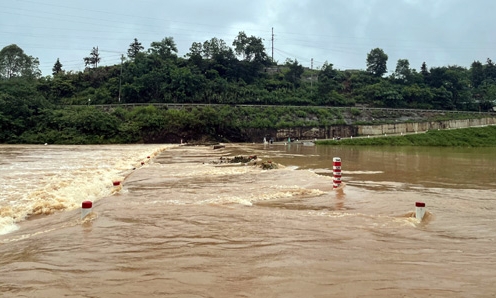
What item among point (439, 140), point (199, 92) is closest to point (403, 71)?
point (439, 140)

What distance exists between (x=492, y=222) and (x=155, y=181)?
10420 mm

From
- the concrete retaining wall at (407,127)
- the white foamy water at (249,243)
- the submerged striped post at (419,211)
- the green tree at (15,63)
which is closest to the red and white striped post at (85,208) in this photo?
the white foamy water at (249,243)

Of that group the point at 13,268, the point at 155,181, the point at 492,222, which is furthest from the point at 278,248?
the point at 155,181

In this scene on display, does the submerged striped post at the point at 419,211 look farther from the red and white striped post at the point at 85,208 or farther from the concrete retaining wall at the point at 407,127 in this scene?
the concrete retaining wall at the point at 407,127

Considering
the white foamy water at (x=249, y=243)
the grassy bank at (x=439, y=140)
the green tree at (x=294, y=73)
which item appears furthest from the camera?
the green tree at (x=294, y=73)

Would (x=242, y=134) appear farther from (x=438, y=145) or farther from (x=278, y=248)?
(x=278, y=248)

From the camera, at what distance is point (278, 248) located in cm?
558

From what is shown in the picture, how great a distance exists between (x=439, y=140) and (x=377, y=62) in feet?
135

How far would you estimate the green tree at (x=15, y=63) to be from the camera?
61.1 meters

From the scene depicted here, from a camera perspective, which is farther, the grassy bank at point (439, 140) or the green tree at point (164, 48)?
the green tree at point (164, 48)

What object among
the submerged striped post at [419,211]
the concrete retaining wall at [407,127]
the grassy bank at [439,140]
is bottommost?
the submerged striped post at [419,211]

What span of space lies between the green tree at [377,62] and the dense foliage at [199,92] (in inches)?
9.0

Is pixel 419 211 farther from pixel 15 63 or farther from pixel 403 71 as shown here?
pixel 403 71

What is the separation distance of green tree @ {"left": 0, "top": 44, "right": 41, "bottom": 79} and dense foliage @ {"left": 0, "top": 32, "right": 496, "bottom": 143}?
0.15 metres
